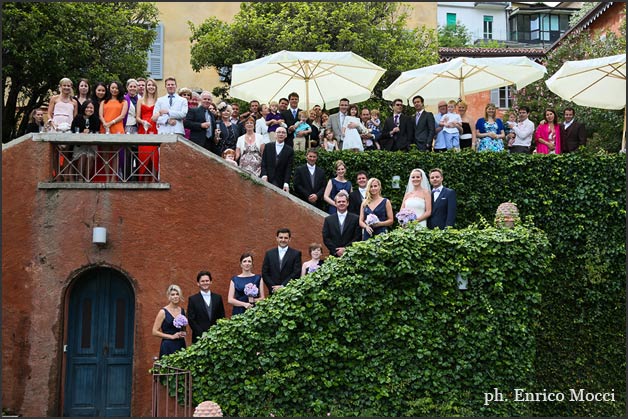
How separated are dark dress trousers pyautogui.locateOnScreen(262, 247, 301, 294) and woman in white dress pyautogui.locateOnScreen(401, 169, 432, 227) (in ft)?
6.59

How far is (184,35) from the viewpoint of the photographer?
3027 cm

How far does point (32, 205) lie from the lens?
45.7 feet

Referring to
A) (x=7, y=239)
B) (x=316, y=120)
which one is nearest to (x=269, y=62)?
(x=316, y=120)

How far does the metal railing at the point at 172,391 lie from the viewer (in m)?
11.7

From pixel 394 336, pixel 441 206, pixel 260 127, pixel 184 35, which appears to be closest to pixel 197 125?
pixel 260 127

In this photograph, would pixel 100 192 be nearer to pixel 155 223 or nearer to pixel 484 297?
pixel 155 223

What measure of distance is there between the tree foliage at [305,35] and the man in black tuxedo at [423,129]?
9.55 metres

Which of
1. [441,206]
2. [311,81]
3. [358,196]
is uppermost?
[311,81]

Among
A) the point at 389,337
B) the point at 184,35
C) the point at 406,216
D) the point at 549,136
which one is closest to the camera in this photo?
the point at 389,337

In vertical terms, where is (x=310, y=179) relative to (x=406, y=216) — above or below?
above

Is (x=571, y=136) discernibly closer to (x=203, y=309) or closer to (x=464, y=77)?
(x=464, y=77)

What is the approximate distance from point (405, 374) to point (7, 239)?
22.9 feet

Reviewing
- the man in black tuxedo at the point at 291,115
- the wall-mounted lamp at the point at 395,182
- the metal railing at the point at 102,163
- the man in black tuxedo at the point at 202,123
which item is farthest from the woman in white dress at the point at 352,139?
the metal railing at the point at 102,163

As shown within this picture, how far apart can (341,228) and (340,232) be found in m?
0.06
